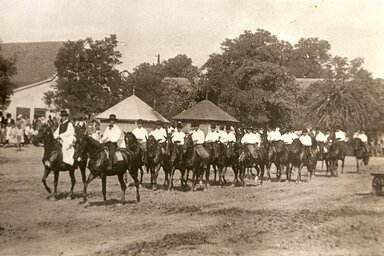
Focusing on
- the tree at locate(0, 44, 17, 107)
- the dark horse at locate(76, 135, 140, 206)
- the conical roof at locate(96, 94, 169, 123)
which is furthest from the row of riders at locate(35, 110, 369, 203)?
the conical roof at locate(96, 94, 169, 123)

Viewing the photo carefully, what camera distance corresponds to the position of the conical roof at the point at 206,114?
23859mm

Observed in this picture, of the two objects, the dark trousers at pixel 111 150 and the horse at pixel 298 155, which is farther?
the horse at pixel 298 155

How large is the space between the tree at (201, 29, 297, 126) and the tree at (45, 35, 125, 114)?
11.9m

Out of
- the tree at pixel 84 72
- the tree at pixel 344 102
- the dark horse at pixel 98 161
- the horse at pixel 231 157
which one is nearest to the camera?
the dark horse at pixel 98 161

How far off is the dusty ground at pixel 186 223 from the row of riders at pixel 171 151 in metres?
0.73

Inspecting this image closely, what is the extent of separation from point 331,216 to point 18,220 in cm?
559

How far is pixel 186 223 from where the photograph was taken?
8352 millimetres

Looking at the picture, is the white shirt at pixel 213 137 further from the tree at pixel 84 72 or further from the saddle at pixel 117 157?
the saddle at pixel 117 157

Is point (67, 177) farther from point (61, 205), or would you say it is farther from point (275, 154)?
point (275, 154)

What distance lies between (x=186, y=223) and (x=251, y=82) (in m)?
16.4

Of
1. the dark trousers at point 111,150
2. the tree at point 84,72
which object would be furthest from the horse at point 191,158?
the dark trousers at point 111,150

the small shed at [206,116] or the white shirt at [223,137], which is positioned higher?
the small shed at [206,116]

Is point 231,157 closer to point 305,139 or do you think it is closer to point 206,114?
point 305,139

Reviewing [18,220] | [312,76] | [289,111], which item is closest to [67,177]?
[18,220]
